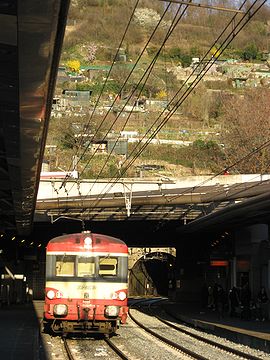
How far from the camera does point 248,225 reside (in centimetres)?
2723

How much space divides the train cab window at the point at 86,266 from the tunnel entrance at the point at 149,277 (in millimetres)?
41630

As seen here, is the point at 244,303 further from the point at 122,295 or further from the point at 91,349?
the point at 91,349

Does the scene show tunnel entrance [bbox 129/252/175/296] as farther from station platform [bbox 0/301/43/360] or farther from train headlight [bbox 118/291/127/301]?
train headlight [bbox 118/291/127/301]

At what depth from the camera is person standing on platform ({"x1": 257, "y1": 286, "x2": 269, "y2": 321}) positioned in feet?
80.2

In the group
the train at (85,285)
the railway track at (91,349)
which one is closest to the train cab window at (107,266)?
the train at (85,285)

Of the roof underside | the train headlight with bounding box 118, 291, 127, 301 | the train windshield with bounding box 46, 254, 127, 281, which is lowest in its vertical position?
the train headlight with bounding box 118, 291, 127, 301

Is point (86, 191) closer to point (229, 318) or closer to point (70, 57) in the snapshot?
point (229, 318)

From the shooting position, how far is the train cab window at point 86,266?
59.4 feet

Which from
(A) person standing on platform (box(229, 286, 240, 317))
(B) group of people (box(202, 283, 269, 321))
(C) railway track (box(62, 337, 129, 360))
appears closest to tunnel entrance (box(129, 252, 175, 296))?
(B) group of people (box(202, 283, 269, 321))

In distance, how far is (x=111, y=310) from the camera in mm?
17656

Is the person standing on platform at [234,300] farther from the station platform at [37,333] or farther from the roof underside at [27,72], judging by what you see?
the roof underside at [27,72]

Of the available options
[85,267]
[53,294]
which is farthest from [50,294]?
[85,267]

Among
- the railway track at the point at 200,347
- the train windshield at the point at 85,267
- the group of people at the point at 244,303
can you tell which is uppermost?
the train windshield at the point at 85,267

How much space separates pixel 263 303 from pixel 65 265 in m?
9.56
